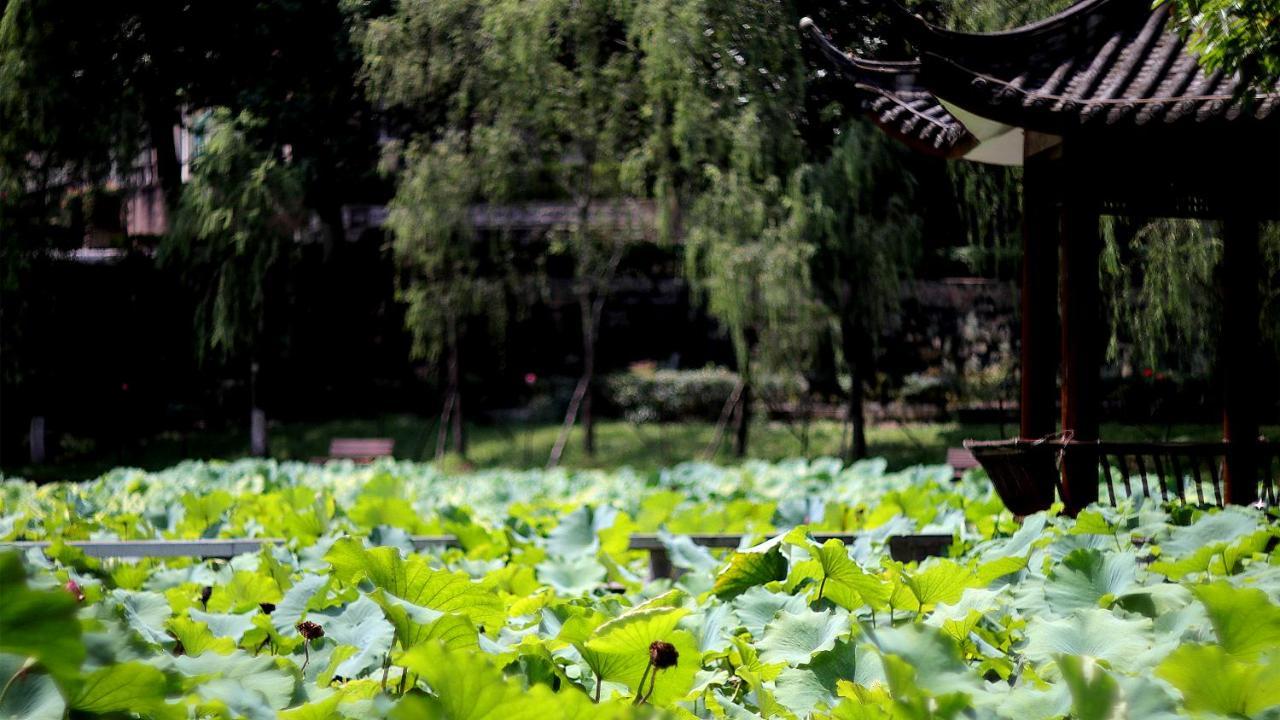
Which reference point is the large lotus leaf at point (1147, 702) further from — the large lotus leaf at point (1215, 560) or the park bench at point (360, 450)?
the park bench at point (360, 450)

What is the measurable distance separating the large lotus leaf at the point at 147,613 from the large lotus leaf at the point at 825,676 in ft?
2.28

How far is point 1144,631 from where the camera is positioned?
46.8 inches

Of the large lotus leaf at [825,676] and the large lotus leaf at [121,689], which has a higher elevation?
the large lotus leaf at [121,689]

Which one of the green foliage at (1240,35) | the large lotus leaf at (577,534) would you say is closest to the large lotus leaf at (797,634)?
the large lotus leaf at (577,534)

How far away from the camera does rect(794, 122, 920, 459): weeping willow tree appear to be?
10.7 meters

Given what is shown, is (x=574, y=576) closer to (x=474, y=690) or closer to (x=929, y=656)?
(x=929, y=656)

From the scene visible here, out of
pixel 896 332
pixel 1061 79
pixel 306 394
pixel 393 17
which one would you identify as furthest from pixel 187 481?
pixel 306 394

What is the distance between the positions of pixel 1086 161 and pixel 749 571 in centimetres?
274

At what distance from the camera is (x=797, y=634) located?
128 centimetres

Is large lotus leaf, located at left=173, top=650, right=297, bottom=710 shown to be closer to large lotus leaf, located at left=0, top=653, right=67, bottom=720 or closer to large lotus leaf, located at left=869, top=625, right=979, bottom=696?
large lotus leaf, located at left=0, top=653, right=67, bottom=720

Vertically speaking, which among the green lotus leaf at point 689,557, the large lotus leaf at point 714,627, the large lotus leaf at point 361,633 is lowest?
the green lotus leaf at point 689,557

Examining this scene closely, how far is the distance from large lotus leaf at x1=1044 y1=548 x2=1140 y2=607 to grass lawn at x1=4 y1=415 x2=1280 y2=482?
10.5 metres

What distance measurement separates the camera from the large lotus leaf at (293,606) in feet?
4.97

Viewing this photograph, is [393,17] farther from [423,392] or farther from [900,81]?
[423,392]
